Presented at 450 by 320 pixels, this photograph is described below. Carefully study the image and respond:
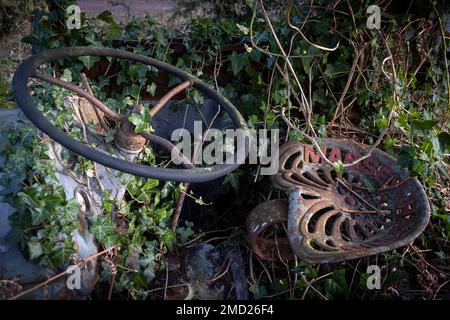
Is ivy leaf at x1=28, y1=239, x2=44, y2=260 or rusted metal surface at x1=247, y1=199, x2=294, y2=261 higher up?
rusted metal surface at x1=247, y1=199, x2=294, y2=261

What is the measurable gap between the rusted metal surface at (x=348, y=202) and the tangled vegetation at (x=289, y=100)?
0.40 ft

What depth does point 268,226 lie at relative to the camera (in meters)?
1.80

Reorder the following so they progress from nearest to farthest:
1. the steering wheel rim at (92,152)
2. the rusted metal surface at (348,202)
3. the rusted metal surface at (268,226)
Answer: the steering wheel rim at (92,152)
the rusted metal surface at (348,202)
the rusted metal surface at (268,226)

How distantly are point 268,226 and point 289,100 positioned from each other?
2.43 ft

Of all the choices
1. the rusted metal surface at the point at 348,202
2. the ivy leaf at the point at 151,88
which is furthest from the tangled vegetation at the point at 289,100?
the rusted metal surface at the point at 348,202

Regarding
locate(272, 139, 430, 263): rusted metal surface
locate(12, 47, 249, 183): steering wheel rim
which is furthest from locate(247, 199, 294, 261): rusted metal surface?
locate(12, 47, 249, 183): steering wheel rim

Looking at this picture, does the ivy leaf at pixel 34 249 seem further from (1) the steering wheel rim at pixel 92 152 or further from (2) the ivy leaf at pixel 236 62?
(2) the ivy leaf at pixel 236 62

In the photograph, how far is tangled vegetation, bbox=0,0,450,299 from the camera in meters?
1.82

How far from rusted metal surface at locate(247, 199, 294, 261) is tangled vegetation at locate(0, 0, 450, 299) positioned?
0.10 meters

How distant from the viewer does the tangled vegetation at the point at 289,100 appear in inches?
71.6

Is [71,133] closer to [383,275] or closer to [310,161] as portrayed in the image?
[310,161]

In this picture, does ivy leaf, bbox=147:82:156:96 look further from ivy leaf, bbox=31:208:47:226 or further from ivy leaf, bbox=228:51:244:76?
ivy leaf, bbox=31:208:47:226

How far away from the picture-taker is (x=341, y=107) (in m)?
2.32

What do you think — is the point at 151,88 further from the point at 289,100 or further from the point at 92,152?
the point at 92,152
